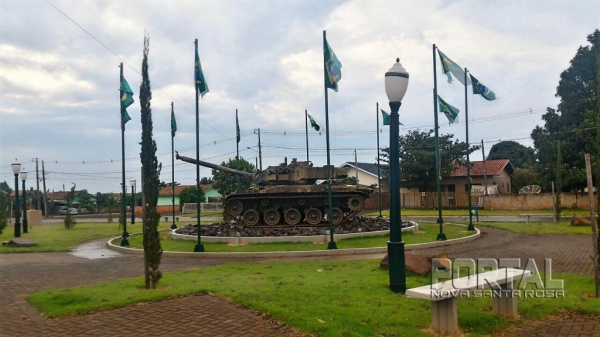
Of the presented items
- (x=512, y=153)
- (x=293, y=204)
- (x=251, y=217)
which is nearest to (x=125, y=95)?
(x=251, y=217)

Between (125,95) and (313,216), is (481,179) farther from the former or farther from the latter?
(125,95)

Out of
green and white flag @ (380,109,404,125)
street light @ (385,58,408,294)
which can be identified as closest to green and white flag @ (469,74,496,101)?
green and white flag @ (380,109,404,125)

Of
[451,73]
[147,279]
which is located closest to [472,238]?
[451,73]

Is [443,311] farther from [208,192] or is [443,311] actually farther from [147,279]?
[208,192]

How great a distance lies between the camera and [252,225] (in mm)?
19406

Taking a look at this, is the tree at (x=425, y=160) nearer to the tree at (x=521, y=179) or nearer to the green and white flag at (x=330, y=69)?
the tree at (x=521, y=179)

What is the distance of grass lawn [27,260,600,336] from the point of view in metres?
5.68

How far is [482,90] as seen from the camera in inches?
666

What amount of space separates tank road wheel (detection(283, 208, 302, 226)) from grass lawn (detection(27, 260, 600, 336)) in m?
9.50

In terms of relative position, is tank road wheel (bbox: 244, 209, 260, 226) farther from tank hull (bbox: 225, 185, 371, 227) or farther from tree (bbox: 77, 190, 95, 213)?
tree (bbox: 77, 190, 95, 213)

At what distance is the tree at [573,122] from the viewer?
3203 centimetres

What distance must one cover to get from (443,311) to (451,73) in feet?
38.8

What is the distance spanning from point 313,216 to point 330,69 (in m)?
6.67

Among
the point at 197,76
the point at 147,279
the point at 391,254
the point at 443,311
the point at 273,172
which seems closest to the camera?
the point at 443,311
